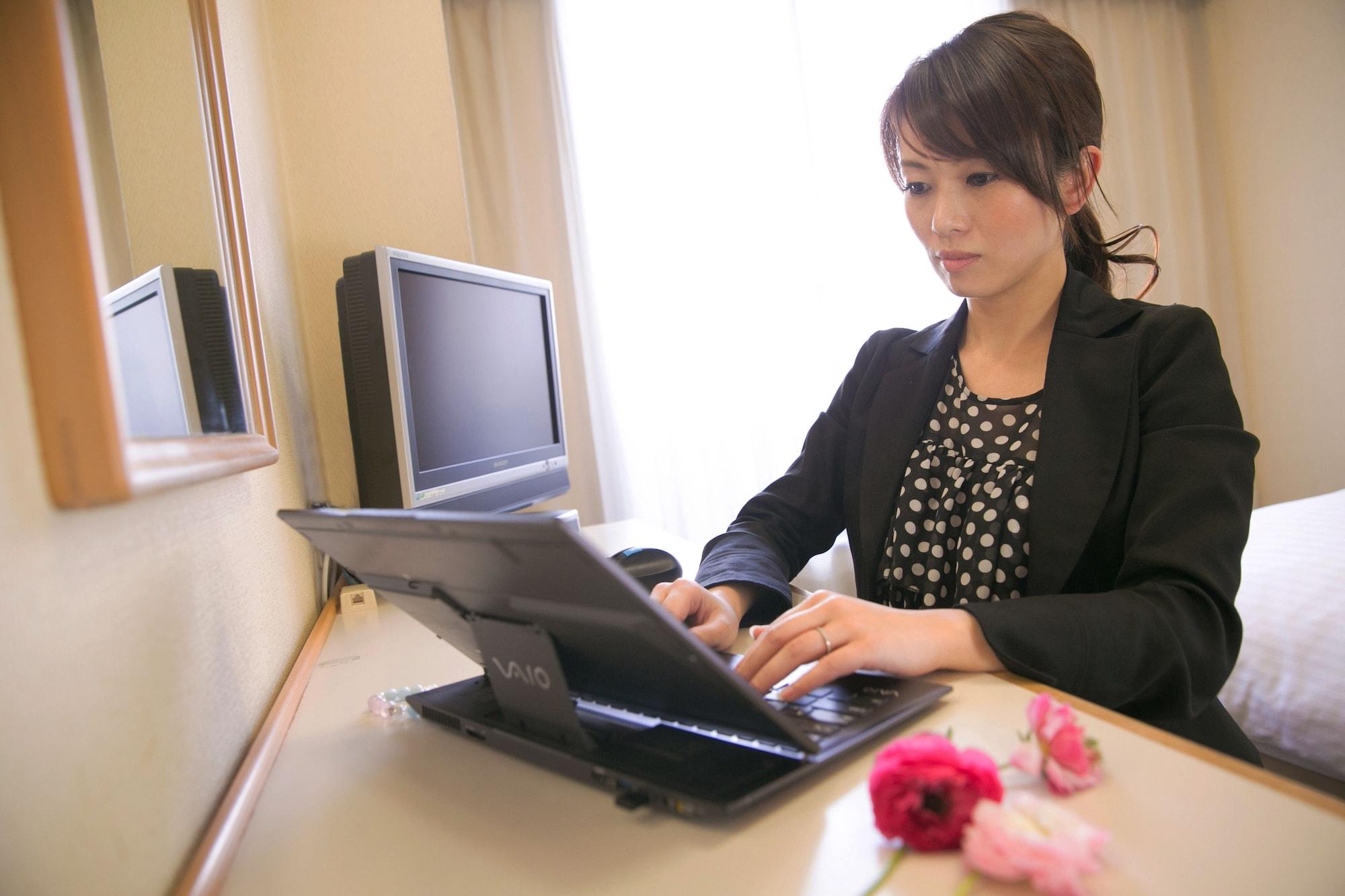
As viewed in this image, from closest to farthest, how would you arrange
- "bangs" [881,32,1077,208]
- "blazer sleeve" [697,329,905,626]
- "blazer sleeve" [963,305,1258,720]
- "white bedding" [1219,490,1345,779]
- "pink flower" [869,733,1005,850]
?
"pink flower" [869,733,1005,850]
"blazer sleeve" [963,305,1258,720]
"bangs" [881,32,1077,208]
"blazer sleeve" [697,329,905,626]
"white bedding" [1219,490,1345,779]

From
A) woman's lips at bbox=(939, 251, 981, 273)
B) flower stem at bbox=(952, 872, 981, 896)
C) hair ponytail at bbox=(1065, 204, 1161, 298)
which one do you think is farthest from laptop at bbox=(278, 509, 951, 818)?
hair ponytail at bbox=(1065, 204, 1161, 298)

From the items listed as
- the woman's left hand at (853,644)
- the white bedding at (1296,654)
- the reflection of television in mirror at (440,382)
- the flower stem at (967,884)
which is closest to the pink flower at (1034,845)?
the flower stem at (967,884)

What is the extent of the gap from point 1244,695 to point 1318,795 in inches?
49.6

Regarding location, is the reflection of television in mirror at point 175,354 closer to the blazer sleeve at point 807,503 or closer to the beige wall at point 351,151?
the blazer sleeve at point 807,503

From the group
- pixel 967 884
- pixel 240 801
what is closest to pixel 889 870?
pixel 967 884

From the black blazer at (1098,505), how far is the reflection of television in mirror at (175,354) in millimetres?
552

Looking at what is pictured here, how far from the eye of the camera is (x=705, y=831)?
0.53 m

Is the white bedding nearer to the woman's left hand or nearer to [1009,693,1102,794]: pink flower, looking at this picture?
the woman's left hand

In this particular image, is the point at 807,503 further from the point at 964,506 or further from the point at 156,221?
the point at 156,221

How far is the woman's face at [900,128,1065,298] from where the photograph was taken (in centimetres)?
105

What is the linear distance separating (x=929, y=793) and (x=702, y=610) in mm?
458

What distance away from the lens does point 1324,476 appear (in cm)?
364

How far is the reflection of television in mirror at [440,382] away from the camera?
1.33 m

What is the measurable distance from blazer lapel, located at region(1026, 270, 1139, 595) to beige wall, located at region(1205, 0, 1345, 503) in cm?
332
